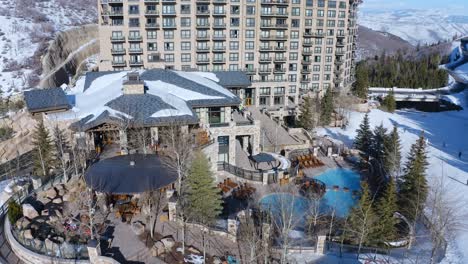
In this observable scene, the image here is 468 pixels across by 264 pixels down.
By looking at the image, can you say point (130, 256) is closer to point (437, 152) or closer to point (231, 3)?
point (437, 152)

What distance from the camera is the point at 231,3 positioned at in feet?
212

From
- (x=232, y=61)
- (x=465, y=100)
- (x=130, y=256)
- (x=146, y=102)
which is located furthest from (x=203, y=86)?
(x=465, y=100)

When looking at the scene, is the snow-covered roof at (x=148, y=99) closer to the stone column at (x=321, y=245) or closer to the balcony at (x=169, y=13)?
the stone column at (x=321, y=245)

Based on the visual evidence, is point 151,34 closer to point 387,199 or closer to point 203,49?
point 203,49

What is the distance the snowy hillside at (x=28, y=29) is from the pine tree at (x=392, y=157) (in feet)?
263

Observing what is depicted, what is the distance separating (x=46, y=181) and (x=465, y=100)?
91535 millimetres

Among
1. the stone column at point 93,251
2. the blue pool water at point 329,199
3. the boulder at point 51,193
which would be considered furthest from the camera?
the blue pool water at point 329,199

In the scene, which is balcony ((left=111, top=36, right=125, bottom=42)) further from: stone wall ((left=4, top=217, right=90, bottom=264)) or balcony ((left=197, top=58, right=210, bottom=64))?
stone wall ((left=4, top=217, right=90, bottom=264))

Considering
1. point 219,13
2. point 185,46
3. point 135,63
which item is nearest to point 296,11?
point 219,13

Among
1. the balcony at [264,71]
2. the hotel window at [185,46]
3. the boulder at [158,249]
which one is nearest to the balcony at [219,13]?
the hotel window at [185,46]

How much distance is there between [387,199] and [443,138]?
40.6 m

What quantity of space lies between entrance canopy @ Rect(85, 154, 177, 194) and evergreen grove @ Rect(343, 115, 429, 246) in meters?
14.0

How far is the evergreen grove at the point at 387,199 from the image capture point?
27172mm

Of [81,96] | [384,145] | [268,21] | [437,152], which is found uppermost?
[268,21]
